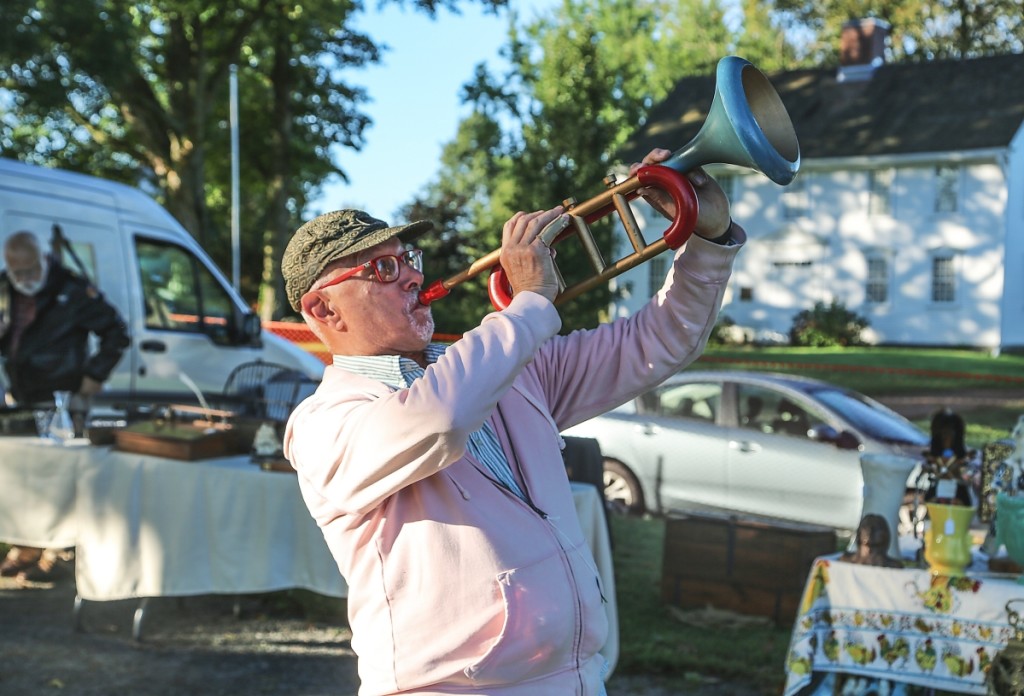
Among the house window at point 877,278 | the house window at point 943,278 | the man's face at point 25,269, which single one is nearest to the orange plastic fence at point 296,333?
the man's face at point 25,269

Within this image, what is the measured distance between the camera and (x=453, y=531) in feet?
6.72

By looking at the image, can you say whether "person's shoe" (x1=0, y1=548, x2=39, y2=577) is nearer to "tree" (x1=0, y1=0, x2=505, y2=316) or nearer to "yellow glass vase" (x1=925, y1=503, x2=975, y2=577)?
"yellow glass vase" (x1=925, y1=503, x2=975, y2=577)

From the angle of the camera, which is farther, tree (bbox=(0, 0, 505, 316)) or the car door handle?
tree (bbox=(0, 0, 505, 316))

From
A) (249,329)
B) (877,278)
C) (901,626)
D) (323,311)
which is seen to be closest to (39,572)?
(249,329)

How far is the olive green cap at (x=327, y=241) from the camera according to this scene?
220cm

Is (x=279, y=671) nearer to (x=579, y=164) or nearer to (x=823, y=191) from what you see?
(x=579, y=164)

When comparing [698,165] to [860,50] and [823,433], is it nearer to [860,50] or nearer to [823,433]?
[823,433]

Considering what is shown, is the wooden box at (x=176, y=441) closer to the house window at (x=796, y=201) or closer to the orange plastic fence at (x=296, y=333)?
the orange plastic fence at (x=296, y=333)

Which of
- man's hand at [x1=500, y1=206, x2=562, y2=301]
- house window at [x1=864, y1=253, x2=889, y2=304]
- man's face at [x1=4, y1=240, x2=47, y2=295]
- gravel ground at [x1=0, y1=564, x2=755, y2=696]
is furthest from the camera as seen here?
house window at [x1=864, y1=253, x2=889, y2=304]

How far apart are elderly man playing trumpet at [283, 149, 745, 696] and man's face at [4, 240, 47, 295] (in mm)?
5505

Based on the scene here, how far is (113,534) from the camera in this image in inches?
233

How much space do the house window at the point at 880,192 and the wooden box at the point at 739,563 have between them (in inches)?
1037

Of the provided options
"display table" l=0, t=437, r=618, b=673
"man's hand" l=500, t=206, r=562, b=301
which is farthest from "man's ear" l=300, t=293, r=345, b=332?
"display table" l=0, t=437, r=618, b=673

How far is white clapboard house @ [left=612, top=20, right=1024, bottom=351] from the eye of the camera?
29.4 m
